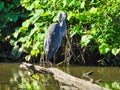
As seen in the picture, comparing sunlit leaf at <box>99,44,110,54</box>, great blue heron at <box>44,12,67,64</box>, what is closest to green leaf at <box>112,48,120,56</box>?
sunlit leaf at <box>99,44,110,54</box>

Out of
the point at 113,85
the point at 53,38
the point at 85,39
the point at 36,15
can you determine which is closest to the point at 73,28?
the point at 85,39

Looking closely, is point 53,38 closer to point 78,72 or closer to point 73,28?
point 78,72

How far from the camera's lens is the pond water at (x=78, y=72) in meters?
6.99

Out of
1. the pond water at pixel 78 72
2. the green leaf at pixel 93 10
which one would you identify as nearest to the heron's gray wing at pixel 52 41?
the pond water at pixel 78 72

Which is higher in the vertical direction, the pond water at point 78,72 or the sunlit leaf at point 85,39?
the sunlit leaf at point 85,39

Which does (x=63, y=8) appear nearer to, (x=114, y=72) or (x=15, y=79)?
(x=114, y=72)

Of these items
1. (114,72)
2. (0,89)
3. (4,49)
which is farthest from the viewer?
(4,49)

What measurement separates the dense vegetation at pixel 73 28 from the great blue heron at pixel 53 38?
1.03 meters

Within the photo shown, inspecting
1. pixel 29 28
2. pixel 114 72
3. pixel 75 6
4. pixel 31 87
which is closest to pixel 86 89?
pixel 31 87

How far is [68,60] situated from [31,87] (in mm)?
2575

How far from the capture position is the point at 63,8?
9.17m

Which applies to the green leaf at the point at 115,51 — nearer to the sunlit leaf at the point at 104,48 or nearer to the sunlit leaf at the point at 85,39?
the sunlit leaf at the point at 104,48

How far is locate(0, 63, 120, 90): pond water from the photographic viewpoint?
6992 mm

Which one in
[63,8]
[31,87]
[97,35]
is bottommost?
[31,87]
